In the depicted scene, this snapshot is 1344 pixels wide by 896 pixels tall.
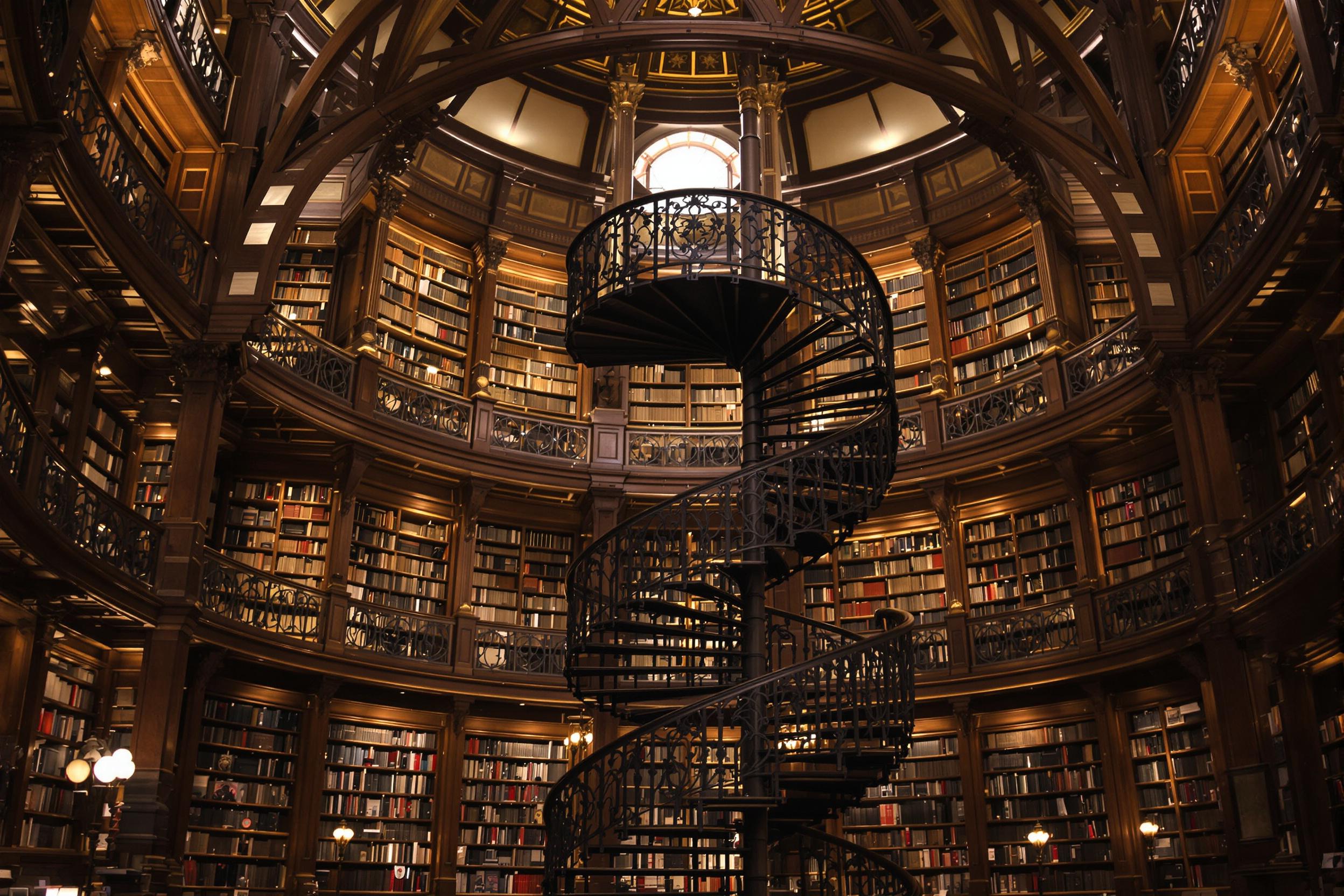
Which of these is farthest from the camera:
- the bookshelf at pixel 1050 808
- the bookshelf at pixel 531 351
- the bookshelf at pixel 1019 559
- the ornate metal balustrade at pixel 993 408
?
the bookshelf at pixel 531 351

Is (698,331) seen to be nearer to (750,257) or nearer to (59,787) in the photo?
(750,257)

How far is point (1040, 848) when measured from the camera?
8805 millimetres

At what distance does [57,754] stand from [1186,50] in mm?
9657

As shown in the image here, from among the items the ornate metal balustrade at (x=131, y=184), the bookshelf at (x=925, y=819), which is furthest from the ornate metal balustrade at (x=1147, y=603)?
the ornate metal balustrade at (x=131, y=184)

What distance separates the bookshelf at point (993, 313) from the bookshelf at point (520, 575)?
177 inches

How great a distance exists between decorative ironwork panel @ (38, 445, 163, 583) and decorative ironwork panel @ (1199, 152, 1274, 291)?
24.5 ft

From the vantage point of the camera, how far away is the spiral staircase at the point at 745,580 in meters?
6.30

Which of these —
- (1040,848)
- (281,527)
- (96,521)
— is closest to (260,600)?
(281,527)

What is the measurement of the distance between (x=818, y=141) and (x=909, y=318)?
257 centimetres

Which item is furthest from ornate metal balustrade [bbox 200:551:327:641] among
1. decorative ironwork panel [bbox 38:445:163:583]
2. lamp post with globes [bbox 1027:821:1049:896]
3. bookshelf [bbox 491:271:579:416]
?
lamp post with globes [bbox 1027:821:1049:896]

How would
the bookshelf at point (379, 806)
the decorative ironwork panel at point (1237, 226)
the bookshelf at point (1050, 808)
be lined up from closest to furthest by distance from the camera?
the decorative ironwork panel at point (1237, 226), the bookshelf at point (1050, 808), the bookshelf at point (379, 806)

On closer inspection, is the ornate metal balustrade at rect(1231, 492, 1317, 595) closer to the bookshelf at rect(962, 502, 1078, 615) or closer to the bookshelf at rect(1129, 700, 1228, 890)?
the bookshelf at rect(1129, 700, 1228, 890)

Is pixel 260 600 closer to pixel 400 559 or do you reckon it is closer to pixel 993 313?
pixel 400 559

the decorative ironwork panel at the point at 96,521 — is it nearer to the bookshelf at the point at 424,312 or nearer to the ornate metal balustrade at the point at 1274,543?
the bookshelf at the point at 424,312
